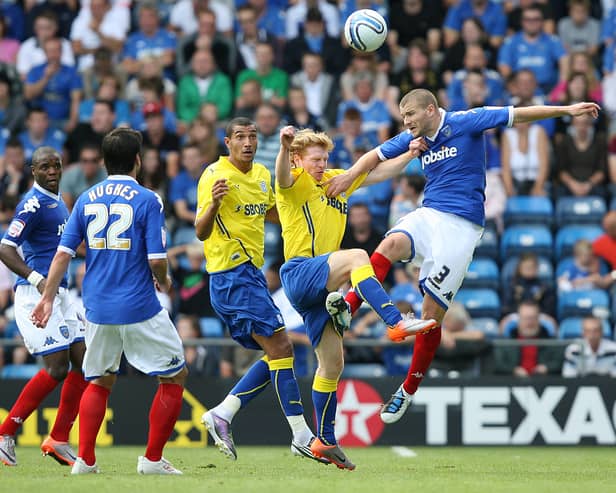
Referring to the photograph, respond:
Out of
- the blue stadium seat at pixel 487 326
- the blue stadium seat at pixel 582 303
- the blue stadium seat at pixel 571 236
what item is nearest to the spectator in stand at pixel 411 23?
the blue stadium seat at pixel 571 236

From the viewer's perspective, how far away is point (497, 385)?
15.0 meters

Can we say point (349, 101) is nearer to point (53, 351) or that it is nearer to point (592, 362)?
point (592, 362)

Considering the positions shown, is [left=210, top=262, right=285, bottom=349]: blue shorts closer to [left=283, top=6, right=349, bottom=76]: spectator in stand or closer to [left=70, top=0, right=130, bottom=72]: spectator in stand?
[left=283, top=6, right=349, bottom=76]: spectator in stand

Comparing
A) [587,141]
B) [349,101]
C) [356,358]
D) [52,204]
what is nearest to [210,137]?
[349,101]

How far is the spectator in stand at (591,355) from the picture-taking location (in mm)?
14984

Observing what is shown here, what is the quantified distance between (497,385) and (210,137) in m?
5.55

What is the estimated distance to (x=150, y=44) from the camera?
19641 millimetres

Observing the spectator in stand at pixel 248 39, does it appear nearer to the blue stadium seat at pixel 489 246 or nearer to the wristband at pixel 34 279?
the blue stadium seat at pixel 489 246

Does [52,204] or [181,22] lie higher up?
[181,22]

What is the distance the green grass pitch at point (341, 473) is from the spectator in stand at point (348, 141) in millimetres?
4842

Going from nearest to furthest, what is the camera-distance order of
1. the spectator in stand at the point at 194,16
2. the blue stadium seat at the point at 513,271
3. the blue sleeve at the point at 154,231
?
the blue sleeve at the point at 154,231 → the blue stadium seat at the point at 513,271 → the spectator in stand at the point at 194,16

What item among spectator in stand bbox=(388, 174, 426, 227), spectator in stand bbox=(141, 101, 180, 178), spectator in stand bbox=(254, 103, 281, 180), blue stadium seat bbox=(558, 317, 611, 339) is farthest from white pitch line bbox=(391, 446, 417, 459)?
spectator in stand bbox=(141, 101, 180, 178)

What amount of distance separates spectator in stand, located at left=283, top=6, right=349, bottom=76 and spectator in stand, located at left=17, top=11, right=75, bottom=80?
3.44m

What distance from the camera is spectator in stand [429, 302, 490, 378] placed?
1509 cm
